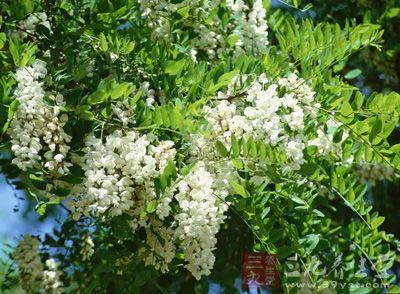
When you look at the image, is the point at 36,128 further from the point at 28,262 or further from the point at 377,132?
the point at 28,262

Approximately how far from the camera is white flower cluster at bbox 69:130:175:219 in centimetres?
150

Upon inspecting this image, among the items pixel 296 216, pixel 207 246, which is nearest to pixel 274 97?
pixel 207 246

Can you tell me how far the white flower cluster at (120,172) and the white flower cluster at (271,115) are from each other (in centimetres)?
13

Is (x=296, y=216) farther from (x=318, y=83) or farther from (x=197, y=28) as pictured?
(x=197, y=28)

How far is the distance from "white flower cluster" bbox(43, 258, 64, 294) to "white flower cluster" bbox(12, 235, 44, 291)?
2cm

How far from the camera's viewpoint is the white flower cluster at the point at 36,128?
4.91ft

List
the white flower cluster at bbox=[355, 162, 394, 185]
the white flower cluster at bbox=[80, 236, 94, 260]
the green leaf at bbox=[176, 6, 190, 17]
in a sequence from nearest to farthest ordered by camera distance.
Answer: the green leaf at bbox=[176, 6, 190, 17], the white flower cluster at bbox=[80, 236, 94, 260], the white flower cluster at bbox=[355, 162, 394, 185]

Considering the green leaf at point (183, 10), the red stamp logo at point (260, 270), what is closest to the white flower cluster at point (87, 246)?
the red stamp logo at point (260, 270)

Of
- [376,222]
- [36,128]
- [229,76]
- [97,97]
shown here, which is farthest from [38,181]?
[376,222]

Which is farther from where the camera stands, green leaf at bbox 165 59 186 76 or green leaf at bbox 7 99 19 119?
green leaf at bbox 165 59 186 76

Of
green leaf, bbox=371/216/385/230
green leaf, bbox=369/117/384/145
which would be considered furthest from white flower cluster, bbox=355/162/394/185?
green leaf, bbox=369/117/384/145

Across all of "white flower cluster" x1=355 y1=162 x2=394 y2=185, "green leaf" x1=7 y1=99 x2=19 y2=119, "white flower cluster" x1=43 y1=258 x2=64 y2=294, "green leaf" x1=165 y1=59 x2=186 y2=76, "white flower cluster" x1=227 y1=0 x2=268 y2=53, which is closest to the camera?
"green leaf" x1=7 y1=99 x2=19 y2=119

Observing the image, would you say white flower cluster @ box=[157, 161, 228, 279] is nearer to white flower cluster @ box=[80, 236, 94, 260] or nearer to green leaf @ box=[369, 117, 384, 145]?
green leaf @ box=[369, 117, 384, 145]

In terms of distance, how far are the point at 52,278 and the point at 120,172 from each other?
37.6 inches
